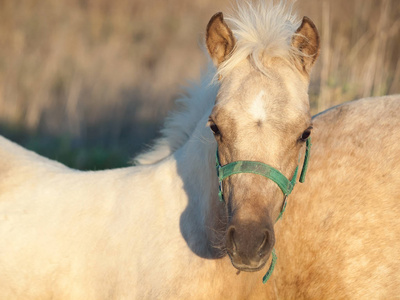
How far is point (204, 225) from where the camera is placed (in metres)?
2.90

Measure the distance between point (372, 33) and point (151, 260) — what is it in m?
5.72

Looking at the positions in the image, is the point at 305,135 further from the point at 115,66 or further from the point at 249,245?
the point at 115,66

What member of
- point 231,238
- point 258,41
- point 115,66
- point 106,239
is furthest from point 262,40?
point 115,66

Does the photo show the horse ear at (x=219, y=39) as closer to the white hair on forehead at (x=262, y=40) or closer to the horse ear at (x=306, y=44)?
the white hair on forehead at (x=262, y=40)

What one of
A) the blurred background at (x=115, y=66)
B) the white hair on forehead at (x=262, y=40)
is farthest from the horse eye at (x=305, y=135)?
the blurred background at (x=115, y=66)

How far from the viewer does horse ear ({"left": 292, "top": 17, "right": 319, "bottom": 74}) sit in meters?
2.71

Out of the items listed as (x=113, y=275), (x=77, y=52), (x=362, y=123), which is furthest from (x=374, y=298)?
(x=77, y=52)

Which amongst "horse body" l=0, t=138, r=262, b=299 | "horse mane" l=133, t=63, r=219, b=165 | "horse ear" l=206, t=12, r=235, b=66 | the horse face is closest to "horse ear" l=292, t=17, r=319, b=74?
the horse face

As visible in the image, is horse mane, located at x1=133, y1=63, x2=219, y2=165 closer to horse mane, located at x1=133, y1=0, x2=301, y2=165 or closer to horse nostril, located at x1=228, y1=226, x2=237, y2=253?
horse mane, located at x1=133, y1=0, x2=301, y2=165

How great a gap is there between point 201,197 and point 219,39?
85 cm

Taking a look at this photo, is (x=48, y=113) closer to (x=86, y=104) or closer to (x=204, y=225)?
(x=86, y=104)

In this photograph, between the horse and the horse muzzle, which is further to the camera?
the horse

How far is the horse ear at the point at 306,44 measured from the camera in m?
2.71

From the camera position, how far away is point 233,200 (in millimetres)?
2438
